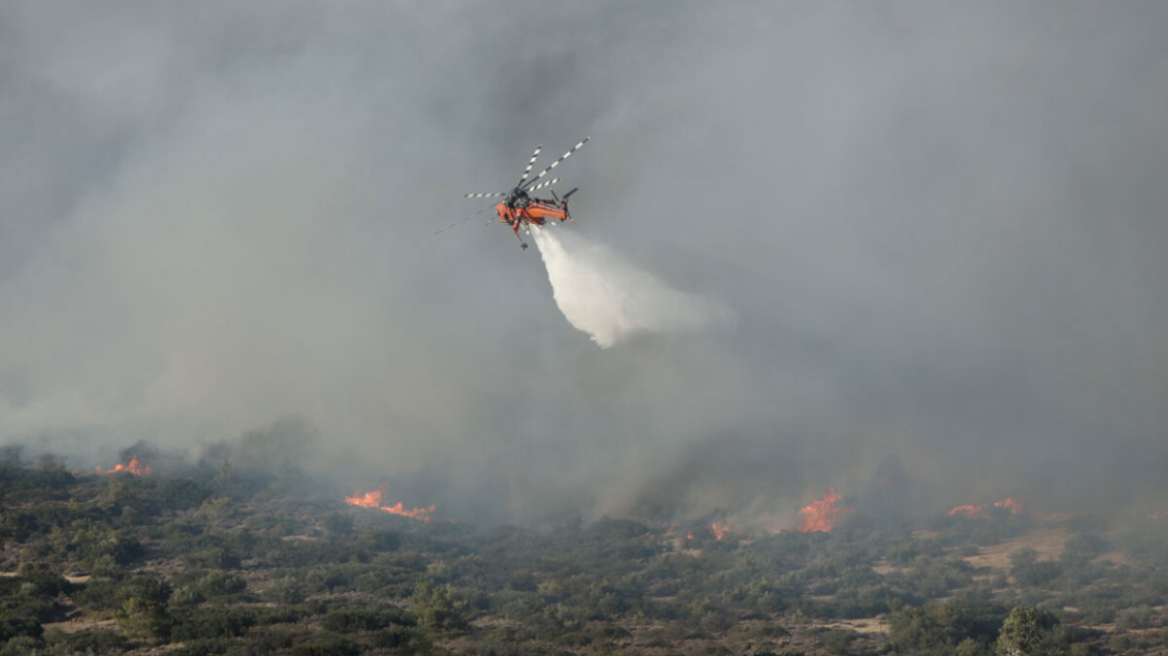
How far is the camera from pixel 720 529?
262ft

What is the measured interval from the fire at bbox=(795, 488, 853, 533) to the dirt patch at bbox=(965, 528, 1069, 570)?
13.2 m

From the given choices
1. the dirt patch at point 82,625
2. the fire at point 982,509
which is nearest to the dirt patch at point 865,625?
the fire at point 982,509

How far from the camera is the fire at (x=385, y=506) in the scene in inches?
3371

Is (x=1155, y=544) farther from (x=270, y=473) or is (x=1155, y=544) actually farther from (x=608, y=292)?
(x=270, y=473)

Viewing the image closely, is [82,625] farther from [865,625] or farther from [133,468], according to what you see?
[133,468]

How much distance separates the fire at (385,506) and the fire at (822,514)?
34852 mm

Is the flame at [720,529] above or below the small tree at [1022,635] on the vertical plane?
above

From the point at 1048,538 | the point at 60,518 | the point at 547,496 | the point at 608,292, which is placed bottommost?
the point at 60,518

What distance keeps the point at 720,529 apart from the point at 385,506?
32.4 meters

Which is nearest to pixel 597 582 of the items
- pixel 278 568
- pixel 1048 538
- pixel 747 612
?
pixel 747 612

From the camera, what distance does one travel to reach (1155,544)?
68.3m

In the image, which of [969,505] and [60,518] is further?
[969,505]

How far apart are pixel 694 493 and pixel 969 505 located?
26.4 meters

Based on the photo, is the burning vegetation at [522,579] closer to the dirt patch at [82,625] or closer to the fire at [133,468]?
the dirt patch at [82,625]
